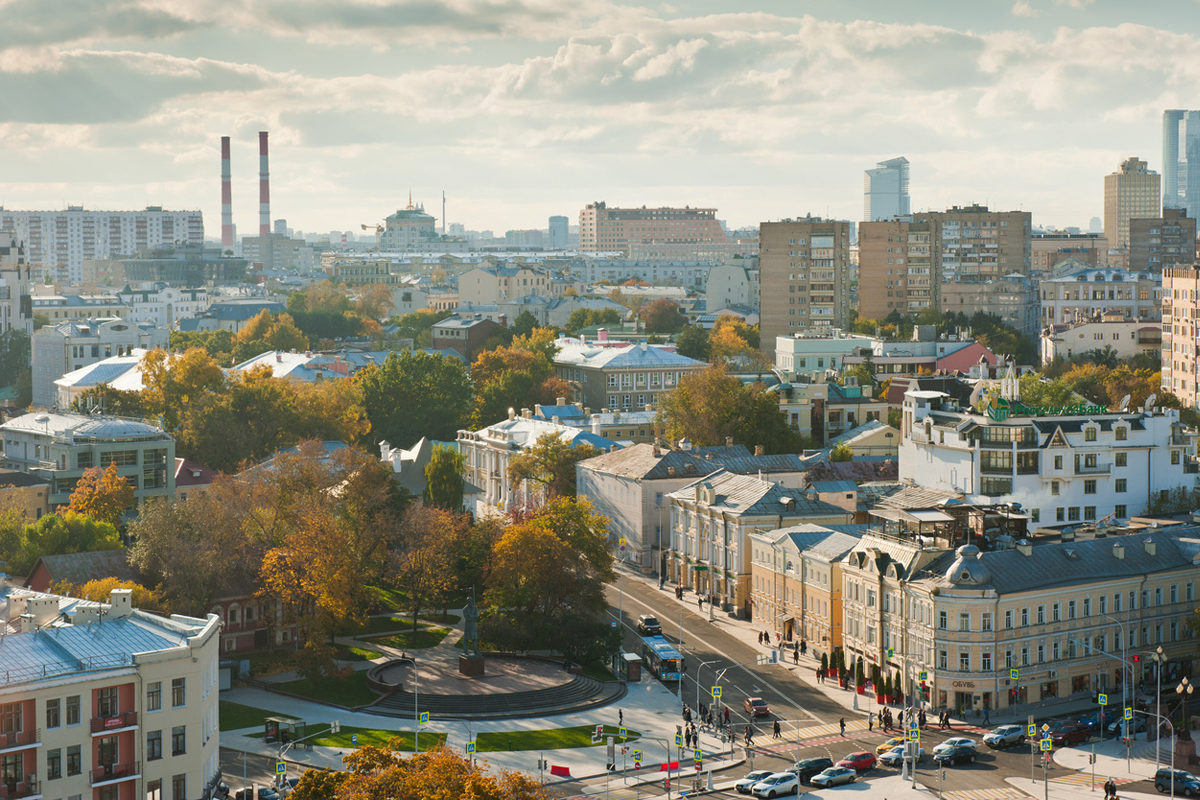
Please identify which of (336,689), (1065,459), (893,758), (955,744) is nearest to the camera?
(893,758)

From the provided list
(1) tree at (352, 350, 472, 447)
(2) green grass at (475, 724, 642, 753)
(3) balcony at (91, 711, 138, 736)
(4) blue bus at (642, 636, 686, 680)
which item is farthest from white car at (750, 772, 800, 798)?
(1) tree at (352, 350, 472, 447)

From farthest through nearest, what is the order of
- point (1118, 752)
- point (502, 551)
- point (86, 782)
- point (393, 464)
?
point (393, 464)
point (502, 551)
point (1118, 752)
point (86, 782)

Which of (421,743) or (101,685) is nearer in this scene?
(101,685)

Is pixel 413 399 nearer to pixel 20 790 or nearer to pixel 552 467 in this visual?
pixel 552 467

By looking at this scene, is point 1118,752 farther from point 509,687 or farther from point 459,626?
point 459,626

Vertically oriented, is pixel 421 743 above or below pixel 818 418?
below

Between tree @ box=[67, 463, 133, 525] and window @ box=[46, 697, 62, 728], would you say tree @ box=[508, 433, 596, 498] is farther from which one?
window @ box=[46, 697, 62, 728]

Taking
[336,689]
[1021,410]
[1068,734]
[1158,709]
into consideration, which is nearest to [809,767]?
[1068,734]

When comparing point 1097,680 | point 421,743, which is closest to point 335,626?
point 421,743
